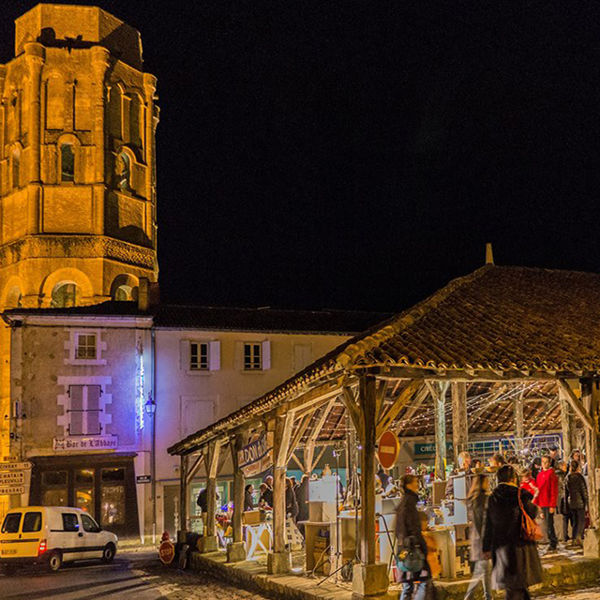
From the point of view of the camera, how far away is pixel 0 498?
26250mm

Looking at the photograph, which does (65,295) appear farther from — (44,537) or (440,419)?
(440,419)

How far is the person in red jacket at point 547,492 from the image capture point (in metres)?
13.8

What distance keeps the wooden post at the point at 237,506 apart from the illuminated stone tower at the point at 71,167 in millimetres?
16640

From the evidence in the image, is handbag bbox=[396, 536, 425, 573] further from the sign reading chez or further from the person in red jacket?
the sign reading chez

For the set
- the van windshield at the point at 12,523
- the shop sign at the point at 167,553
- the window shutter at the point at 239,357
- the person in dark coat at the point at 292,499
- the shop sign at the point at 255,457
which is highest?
the window shutter at the point at 239,357

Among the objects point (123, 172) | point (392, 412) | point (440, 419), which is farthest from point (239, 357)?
point (392, 412)

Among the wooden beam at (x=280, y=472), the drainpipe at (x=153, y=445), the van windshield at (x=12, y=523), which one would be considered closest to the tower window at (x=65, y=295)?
the drainpipe at (x=153, y=445)

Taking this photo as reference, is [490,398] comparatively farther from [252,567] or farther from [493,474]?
[252,567]

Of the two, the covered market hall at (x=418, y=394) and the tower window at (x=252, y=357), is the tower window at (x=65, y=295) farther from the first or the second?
the covered market hall at (x=418, y=394)

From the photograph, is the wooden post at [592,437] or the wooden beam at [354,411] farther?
the wooden post at [592,437]

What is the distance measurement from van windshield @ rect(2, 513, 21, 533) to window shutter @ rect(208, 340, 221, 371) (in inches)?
422

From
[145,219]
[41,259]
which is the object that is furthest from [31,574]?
[145,219]

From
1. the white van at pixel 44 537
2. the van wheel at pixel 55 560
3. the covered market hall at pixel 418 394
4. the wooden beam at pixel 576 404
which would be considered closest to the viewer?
the covered market hall at pixel 418 394

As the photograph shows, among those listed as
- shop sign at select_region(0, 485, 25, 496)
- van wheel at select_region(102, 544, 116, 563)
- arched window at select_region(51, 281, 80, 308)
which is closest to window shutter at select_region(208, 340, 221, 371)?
arched window at select_region(51, 281, 80, 308)
